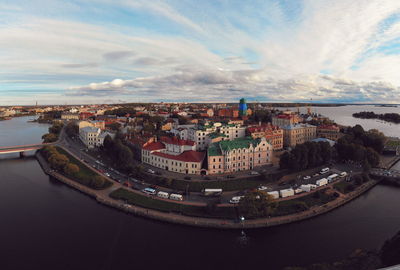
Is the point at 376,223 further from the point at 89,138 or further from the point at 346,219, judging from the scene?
the point at 89,138

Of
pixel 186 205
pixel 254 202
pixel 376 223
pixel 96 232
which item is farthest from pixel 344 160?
pixel 96 232

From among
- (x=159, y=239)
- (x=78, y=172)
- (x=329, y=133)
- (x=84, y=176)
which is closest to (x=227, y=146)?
(x=159, y=239)

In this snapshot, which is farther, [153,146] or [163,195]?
[153,146]

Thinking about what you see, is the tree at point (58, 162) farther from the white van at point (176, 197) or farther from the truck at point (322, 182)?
the truck at point (322, 182)

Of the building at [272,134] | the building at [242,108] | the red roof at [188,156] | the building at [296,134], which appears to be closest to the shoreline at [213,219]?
the red roof at [188,156]

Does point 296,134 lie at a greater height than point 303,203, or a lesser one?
greater

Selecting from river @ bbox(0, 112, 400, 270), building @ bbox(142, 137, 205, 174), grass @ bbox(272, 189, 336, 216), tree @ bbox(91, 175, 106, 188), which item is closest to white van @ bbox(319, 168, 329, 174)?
grass @ bbox(272, 189, 336, 216)

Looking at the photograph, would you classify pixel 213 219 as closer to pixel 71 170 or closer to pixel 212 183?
pixel 212 183
